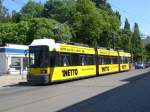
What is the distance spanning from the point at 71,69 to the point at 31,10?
75.6 meters

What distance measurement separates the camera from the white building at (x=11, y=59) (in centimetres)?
4950

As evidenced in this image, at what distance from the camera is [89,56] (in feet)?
128

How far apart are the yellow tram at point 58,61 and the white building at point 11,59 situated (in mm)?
12890

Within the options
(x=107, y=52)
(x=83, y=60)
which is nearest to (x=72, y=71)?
(x=83, y=60)

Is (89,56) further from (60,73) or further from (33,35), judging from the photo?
(33,35)

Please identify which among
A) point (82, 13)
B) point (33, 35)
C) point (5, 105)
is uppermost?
point (82, 13)

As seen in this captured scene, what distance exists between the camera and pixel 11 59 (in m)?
51.2

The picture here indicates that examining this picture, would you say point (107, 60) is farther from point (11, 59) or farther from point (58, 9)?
point (58, 9)

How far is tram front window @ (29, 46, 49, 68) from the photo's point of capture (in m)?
29.7

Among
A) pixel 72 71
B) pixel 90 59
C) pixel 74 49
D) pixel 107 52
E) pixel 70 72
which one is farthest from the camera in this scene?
pixel 107 52

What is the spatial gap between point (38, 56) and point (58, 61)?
62.2 inches

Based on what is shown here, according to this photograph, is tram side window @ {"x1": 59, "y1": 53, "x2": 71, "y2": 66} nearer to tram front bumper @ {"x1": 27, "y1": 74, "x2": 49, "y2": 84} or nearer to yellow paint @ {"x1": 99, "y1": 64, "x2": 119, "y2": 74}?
tram front bumper @ {"x1": 27, "y1": 74, "x2": 49, "y2": 84}

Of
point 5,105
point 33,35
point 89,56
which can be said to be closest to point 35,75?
point 89,56

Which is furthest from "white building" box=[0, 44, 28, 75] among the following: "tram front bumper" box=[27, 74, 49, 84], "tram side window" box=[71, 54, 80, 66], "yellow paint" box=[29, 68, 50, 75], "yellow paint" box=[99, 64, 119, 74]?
"tram front bumper" box=[27, 74, 49, 84]
